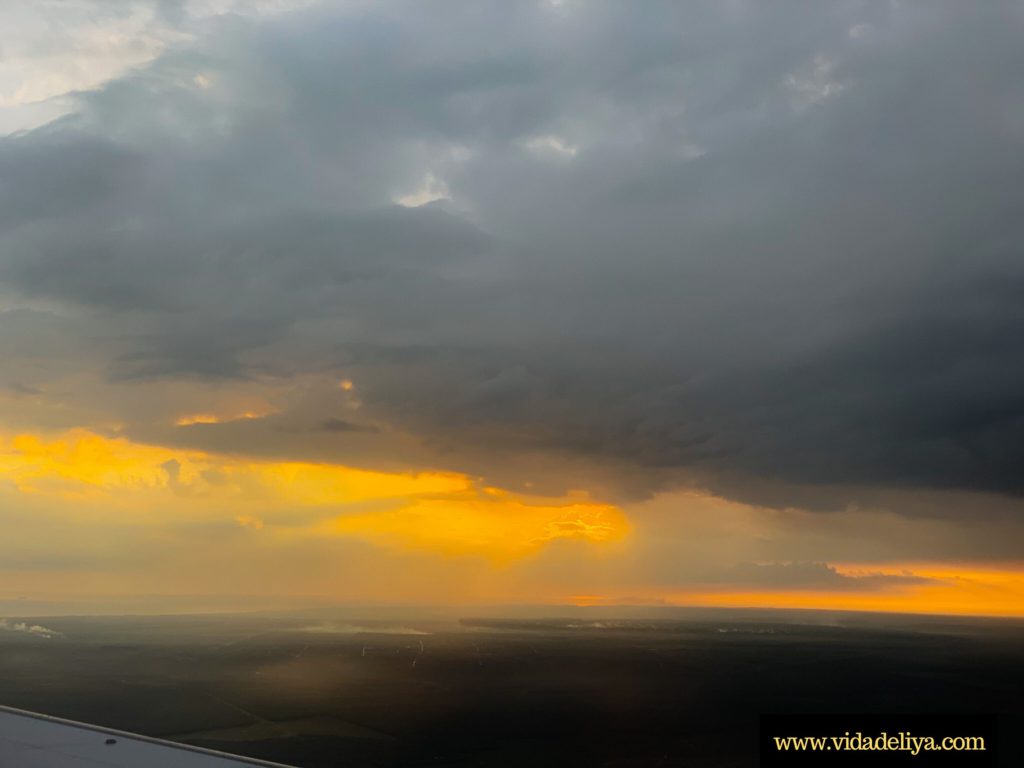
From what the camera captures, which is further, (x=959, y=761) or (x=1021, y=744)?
(x=1021, y=744)

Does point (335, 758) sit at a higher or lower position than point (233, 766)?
lower

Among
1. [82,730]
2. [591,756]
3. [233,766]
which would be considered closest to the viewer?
[233,766]

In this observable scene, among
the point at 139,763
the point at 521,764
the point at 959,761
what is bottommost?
the point at 521,764

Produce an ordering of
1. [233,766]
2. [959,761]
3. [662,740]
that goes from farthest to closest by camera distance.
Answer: [662,740] < [959,761] < [233,766]

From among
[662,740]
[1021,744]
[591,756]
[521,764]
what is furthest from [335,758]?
[1021,744]

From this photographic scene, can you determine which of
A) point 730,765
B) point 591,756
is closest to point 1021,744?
point 730,765

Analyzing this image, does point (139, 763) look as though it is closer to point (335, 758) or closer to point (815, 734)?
point (815, 734)

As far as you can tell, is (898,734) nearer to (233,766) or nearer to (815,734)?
(815,734)
